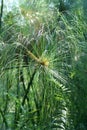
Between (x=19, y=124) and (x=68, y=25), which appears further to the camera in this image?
(x=68, y=25)

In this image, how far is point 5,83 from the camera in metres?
2.96

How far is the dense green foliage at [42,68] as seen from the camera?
9.63 ft

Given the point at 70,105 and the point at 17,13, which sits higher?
the point at 17,13

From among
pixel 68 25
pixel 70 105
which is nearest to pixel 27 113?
pixel 70 105

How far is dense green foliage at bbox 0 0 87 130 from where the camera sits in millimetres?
2936

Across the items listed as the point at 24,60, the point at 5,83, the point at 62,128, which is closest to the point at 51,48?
the point at 24,60

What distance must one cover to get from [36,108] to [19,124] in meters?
0.24

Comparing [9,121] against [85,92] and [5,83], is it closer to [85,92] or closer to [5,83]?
[5,83]

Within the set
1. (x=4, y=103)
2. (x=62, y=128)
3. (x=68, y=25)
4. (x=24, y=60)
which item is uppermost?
(x=68, y=25)

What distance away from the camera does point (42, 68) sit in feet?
9.53

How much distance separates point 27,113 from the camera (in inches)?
117

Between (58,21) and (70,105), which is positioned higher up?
(58,21)

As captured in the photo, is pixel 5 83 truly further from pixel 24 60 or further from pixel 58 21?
pixel 58 21

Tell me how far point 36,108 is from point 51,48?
43 centimetres
